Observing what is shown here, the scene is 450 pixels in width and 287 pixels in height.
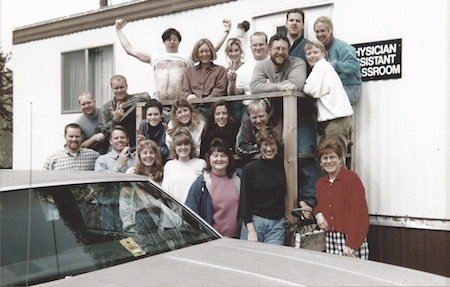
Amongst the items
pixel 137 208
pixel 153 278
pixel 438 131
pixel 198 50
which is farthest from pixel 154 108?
pixel 153 278

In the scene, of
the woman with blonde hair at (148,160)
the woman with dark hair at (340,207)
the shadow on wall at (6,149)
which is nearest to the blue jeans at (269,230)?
the woman with dark hair at (340,207)

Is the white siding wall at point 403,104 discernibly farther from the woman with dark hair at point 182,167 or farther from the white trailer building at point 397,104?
the woman with dark hair at point 182,167

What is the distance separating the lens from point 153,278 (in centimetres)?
188

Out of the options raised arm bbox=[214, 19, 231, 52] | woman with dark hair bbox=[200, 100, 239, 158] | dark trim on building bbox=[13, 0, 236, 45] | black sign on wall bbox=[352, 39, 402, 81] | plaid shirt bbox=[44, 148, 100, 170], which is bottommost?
plaid shirt bbox=[44, 148, 100, 170]

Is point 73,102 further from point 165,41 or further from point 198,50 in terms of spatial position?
point 198,50

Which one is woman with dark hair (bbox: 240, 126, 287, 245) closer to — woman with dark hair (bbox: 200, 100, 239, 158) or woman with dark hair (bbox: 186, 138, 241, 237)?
woman with dark hair (bbox: 186, 138, 241, 237)

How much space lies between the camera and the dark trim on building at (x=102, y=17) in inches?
219

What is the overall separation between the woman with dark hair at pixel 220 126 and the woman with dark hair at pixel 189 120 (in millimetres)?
173

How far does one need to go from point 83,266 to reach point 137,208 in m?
0.62

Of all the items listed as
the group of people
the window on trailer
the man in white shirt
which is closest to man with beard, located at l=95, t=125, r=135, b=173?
the group of people

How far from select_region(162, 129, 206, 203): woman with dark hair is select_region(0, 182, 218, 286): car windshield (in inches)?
72.4

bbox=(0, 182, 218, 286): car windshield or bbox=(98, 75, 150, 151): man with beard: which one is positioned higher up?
bbox=(98, 75, 150, 151): man with beard

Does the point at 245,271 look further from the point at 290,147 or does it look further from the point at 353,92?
the point at 353,92

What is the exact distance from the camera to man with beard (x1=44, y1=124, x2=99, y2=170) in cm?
564
